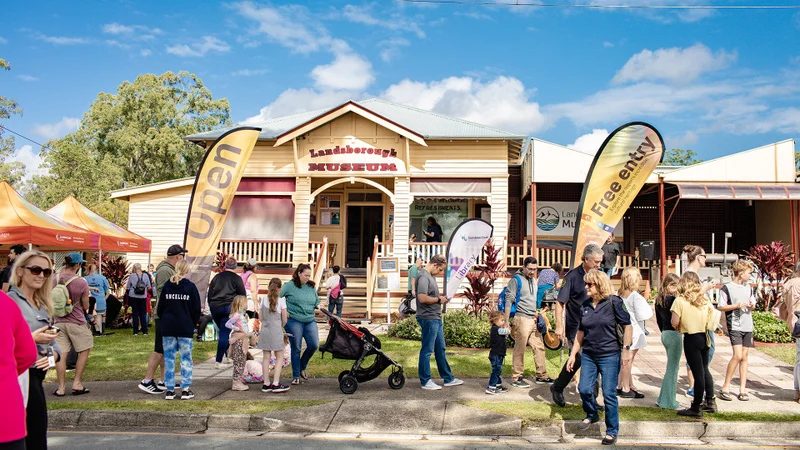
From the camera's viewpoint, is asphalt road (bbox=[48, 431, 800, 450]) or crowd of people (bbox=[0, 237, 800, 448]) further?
crowd of people (bbox=[0, 237, 800, 448])

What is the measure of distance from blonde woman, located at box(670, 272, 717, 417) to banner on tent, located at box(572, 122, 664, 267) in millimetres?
5495

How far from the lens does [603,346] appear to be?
6.52m

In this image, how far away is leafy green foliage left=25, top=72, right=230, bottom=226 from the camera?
40844 millimetres

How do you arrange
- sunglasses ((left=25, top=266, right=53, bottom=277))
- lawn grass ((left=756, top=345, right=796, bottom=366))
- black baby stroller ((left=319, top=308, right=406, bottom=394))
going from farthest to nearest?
lawn grass ((left=756, top=345, right=796, bottom=366))
black baby stroller ((left=319, top=308, right=406, bottom=394))
sunglasses ((left=25, top=266, right=53, bottom=277))

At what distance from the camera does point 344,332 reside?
27.9 ft

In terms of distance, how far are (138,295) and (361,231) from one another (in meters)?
9.29

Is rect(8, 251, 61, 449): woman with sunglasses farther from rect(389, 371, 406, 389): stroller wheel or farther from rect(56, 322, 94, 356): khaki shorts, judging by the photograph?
rect(389, 371, 406, 389): stroller wheel

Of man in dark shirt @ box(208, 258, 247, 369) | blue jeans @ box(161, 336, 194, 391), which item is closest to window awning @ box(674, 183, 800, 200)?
man in dark shirt @ box(208, 258, 247, 369)

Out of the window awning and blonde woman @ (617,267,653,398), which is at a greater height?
the window awning

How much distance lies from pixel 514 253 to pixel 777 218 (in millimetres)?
8806

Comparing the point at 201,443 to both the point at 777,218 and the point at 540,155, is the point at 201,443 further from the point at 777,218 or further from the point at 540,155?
the point at 777,218

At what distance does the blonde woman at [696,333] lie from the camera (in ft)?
23.6

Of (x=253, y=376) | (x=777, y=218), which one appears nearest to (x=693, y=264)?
(x=253, y=376)

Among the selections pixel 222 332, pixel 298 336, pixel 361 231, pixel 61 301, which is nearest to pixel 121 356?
pixel 222 332
